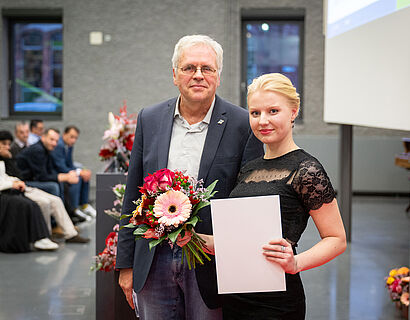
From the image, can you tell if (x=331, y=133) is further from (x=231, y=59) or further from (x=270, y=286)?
(x=270, y=286)

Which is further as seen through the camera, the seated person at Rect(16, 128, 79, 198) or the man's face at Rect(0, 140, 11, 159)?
the seated person at Rect(16, 128, 79, 198)

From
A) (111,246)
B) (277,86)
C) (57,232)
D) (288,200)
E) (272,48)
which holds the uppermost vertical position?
(272,48)

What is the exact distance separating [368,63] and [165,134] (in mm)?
2700

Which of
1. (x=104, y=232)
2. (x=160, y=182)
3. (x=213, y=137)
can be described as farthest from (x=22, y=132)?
(x=160, y=182)

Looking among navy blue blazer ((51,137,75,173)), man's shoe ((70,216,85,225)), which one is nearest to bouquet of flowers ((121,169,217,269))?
navy blue blazer ((51,137,75,173))

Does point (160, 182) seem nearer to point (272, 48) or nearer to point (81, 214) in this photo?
point (81, 214)

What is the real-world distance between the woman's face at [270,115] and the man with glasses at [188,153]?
1.04ft

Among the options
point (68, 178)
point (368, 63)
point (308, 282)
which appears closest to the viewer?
point (368, 63)

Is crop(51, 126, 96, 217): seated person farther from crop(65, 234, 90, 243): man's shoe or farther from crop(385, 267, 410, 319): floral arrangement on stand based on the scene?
crop(385, 267, 410, 319): floral arrangement on stand

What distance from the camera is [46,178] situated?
6.85 metres

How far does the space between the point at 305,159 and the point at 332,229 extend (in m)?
0.22

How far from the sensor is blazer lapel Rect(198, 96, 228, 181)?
2.00 m

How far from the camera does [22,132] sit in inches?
299

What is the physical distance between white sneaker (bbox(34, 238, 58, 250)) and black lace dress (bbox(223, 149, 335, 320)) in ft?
14.8
